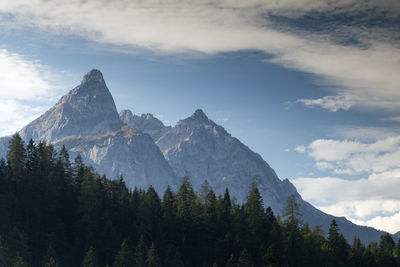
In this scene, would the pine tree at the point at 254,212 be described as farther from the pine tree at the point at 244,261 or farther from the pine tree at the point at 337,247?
the pine tree at the point at 337,247

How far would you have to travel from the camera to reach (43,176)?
12450 centimetres

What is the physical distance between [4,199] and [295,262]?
219 ft

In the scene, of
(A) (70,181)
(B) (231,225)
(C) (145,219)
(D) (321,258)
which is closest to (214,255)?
(B) (231,225)

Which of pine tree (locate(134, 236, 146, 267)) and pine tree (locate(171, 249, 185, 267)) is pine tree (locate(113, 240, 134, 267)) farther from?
pine tree (locate(171, 249, 185, 267))

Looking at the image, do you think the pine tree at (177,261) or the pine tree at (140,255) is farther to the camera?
the pine tree at (177,261)

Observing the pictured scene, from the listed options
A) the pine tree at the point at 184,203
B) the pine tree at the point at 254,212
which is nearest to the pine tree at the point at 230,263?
the pine tree at the point at 254,212

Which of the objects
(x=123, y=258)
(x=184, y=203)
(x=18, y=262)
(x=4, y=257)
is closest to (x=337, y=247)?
(x=184, y=203)

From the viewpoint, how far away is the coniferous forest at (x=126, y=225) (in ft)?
373

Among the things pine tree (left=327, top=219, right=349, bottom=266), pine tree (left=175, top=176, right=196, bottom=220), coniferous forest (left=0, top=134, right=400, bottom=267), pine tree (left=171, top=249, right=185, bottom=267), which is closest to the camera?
pine tree (left=171, top=249, right=185, bottom=267)

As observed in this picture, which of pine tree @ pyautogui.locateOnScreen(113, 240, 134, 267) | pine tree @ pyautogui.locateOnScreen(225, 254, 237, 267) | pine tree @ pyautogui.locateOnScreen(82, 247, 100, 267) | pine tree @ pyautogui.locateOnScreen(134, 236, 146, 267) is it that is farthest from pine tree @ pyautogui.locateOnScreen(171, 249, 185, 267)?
pine tree @ pyautogui.locateOnScreen(82, 247, 100, 267)

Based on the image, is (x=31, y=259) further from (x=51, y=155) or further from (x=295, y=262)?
(x=295, y=262)

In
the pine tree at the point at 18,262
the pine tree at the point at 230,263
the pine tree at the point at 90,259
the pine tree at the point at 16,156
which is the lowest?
the pine tree at the point at 18,262

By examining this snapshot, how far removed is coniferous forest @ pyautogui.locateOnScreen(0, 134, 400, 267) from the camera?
11356cm

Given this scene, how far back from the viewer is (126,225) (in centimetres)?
12406
